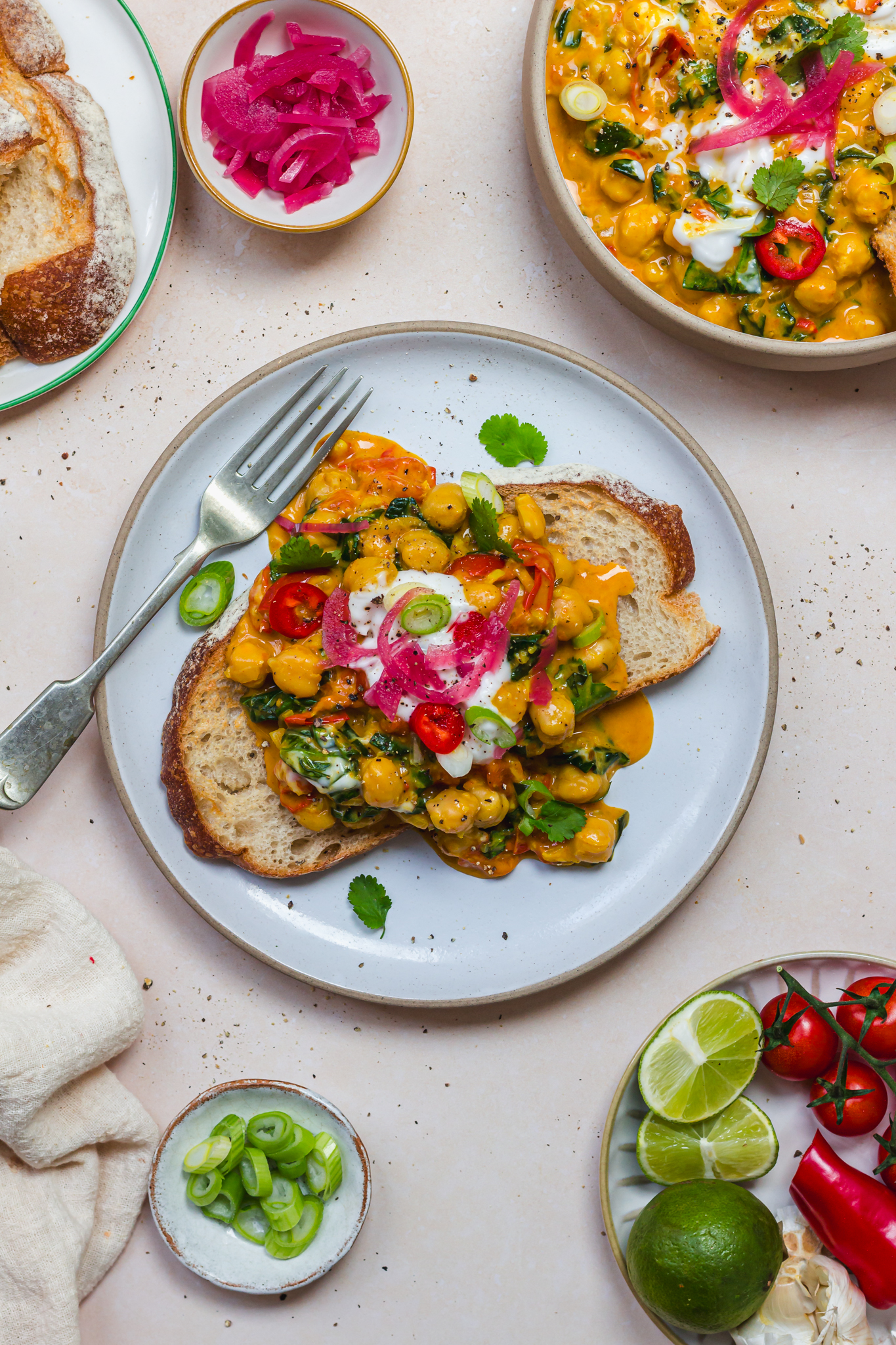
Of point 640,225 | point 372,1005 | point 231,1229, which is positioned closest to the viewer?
point 640,225

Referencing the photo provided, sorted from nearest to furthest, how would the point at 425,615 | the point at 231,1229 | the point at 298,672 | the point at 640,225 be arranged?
the point at 425,615, the point at 298,672, the point at 640,225, the point at 231,1229

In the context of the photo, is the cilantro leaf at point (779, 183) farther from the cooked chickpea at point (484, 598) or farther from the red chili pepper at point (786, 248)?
the cooked chickpea at point (484, 598)

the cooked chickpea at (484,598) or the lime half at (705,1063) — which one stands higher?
the cooked chickpea at (484,598)

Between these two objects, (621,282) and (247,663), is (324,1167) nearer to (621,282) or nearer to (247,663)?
(247,663)

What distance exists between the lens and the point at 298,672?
8.16ft

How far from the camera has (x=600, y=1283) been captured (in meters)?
2.93

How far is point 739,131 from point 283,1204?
3.42m

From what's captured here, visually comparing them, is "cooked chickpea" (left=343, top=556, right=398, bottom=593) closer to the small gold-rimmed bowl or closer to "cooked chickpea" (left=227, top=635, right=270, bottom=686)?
"cooked chickpea" (left=227, top=635, right=270, bottom=686)

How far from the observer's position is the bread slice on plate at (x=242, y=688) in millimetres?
2723

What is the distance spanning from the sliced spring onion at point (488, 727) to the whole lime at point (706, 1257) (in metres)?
1.39

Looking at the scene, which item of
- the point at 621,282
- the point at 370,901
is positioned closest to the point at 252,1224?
the point at 370,901

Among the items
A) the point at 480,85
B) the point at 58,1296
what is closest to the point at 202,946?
the point at 58,1296

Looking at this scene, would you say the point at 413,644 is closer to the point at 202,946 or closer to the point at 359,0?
the point at 202,946

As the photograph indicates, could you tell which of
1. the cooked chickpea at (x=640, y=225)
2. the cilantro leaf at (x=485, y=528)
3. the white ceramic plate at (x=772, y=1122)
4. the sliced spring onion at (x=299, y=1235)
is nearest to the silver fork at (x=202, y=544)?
the cilantro leaf at (x=485, y=528)
